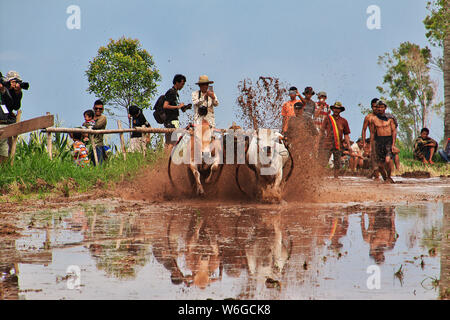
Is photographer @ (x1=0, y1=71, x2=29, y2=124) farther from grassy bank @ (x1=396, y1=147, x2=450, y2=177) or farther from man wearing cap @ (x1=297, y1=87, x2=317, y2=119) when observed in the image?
grassy bank @ (x1=396, y1=147, x2=450, y2=177)

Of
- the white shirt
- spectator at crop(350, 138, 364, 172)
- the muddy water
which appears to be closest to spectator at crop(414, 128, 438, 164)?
spectator at crop(350, 138, 364, 172)

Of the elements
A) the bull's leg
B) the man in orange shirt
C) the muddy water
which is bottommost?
the muddy water

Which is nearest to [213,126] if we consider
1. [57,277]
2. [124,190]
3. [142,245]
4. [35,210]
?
[124,190]

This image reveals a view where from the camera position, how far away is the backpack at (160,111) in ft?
52.9

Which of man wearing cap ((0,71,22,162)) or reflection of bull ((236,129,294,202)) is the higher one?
man wearing cap ((0,71,22,162))

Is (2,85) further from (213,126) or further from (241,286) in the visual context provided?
(241,286)

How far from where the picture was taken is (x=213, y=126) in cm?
1299

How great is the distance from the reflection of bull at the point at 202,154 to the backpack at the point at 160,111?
379cm

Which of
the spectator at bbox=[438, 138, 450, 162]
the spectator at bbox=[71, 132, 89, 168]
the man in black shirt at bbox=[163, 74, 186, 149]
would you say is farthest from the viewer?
the spectator at bbox=[438, 138, 450, 162]

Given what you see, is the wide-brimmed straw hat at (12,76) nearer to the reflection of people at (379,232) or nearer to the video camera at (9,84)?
the video camera at (9,84)

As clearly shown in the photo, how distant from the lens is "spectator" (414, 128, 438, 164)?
85.6 ft

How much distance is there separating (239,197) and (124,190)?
259 centimetres

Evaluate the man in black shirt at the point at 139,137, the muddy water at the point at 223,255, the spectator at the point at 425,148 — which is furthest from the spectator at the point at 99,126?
the spectator at the point at 425,148

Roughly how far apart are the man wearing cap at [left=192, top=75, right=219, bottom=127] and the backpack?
2.52 metres
